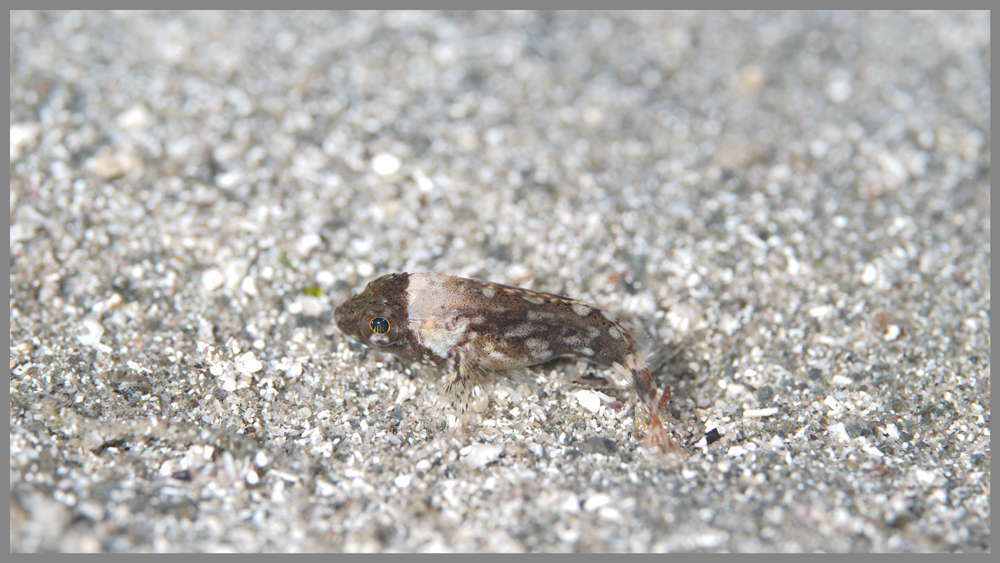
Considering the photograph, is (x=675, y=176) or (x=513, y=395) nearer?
(x=513, y=395)

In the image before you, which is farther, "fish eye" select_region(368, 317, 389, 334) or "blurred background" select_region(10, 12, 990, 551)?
"fish eye" select_region(368, 317, 389, 334)

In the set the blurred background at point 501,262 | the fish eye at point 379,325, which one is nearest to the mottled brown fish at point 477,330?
the fish eye at point 379,325

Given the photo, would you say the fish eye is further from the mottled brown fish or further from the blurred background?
the blurred background

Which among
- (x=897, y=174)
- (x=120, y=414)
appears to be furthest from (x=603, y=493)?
(x=897, y=174)

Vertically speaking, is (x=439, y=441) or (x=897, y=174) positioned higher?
(x=897, y=174)

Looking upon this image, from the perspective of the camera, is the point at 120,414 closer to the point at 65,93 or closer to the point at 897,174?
the point at 65,93

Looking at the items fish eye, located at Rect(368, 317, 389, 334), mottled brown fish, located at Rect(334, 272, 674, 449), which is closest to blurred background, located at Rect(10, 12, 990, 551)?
mottled brown fish, located at Rect(334, 272, 674, 449)

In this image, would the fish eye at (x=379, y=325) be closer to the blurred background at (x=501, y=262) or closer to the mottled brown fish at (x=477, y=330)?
the mottled brown fish at (x=477, y=330)
